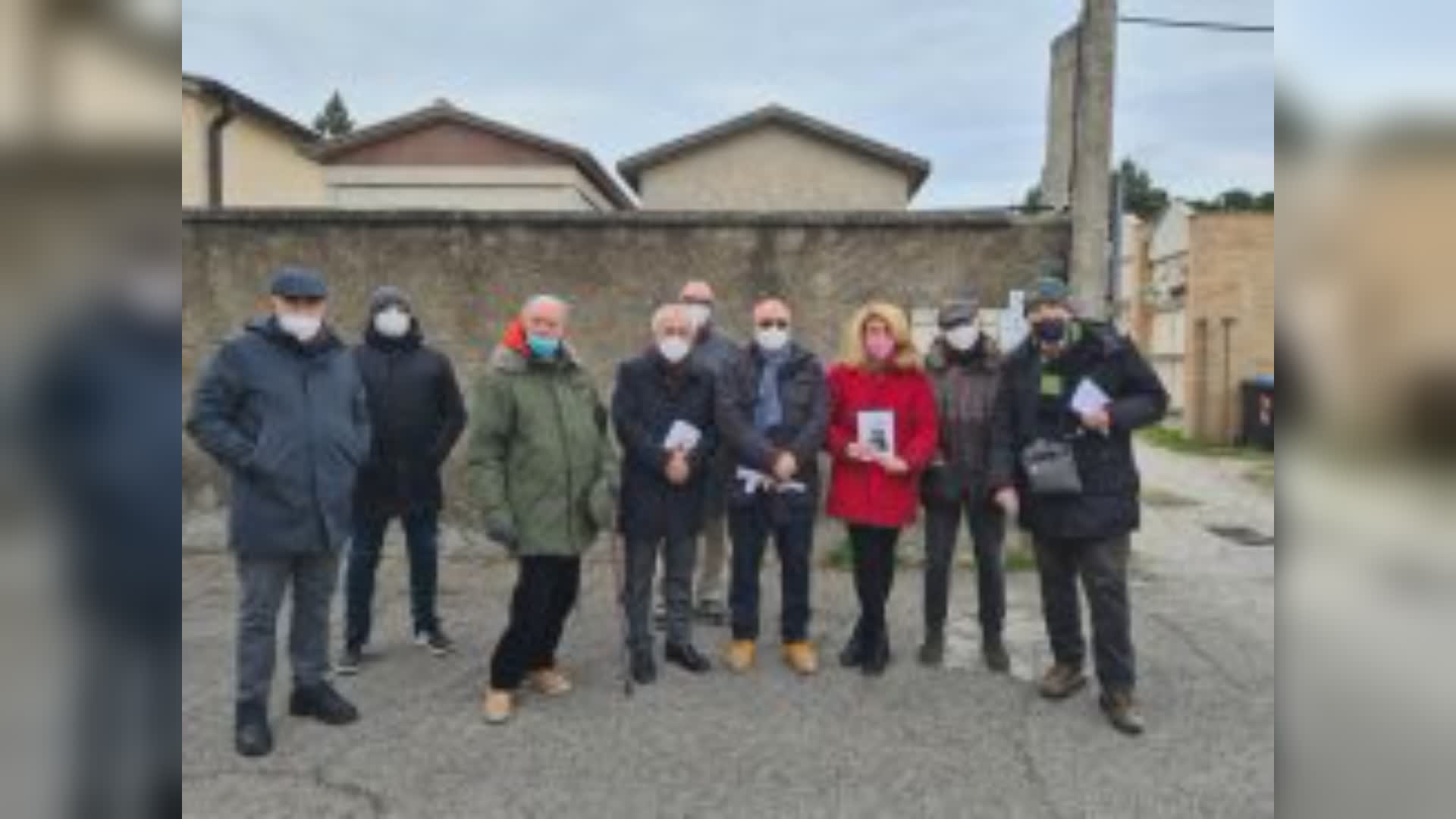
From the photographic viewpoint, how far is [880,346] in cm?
589

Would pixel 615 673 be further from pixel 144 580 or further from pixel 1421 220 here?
pixel 1421 220

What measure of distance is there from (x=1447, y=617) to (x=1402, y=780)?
0.49 m

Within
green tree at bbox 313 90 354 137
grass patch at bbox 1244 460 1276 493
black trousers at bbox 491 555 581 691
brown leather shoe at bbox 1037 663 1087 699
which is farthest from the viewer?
green tree at bbox 313 90 354 137

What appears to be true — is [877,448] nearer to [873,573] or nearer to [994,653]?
[873,573]

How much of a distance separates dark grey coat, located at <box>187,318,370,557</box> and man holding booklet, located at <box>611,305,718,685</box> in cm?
146

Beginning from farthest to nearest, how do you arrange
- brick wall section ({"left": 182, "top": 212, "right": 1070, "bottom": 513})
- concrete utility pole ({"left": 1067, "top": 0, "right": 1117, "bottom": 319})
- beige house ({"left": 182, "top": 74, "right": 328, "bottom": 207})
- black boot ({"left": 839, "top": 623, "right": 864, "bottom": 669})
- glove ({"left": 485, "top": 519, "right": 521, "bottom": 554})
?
1. beige house ({"left": 182, "top": 74, "right": 328, "bottom": 207})
2. brick wall section ({"left": 182, "top": 212, "right": 1070, "bottom": 513})
3. concrete utility pole ({"left": 1067, "top": 0, "right": 1117, "bottom": 319})
4. black boot ({"left": 839, "top": 623, "right": 864, "bottom": 669})
5. glove ({"left": 485, "top": 519, "right": 521, "bottom": 554})

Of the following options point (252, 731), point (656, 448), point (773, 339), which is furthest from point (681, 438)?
point (252, 731)

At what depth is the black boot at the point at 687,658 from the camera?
233 inches

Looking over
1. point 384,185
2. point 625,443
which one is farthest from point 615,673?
point 384,185

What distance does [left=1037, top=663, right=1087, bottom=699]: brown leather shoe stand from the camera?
18.0ft

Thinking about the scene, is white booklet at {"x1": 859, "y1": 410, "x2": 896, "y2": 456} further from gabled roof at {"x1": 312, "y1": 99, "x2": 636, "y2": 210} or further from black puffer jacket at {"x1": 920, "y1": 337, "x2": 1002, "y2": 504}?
gabled roof at {"x1": 312, "y1": 99, "x2": 636, "y2": 210}

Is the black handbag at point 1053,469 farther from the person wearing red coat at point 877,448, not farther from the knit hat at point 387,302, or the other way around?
the knit hat at point 387,302

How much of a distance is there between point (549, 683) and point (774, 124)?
551 inches

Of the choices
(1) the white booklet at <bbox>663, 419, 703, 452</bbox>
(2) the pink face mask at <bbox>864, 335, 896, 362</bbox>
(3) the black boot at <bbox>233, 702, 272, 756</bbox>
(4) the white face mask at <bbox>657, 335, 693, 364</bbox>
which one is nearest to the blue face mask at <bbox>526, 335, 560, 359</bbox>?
(4) the white face mask at <bbox>657, 335, 693, 364</bbox>
